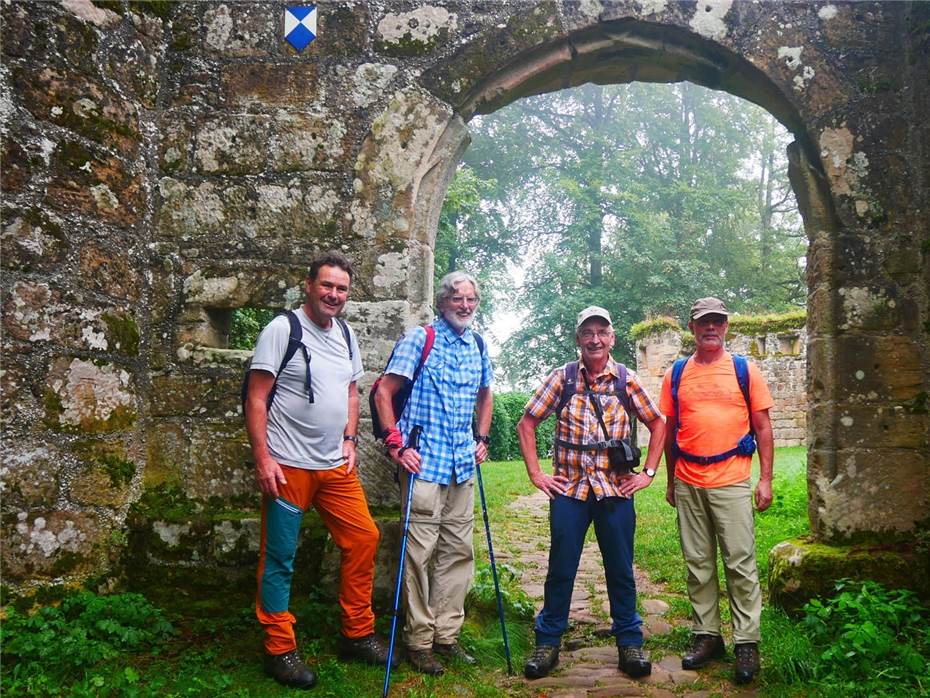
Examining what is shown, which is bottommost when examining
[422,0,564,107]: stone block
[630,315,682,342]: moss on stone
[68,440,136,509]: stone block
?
[68,440,136,509]: stone block

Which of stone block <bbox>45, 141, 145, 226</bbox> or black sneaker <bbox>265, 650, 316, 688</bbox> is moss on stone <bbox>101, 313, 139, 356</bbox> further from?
black sneaker <bbox>265, 650, 316, 688</bbox>

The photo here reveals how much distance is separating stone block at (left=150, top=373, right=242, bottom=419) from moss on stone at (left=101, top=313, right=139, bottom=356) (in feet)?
0.87

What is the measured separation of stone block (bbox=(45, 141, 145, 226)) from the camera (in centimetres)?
358

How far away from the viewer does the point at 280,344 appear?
123 inches

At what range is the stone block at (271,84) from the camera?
4.07 meters

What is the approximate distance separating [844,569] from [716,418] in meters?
1.17

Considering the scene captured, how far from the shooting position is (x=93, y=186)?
12.2ft

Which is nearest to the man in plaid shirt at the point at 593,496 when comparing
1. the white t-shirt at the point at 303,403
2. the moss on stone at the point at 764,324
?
the white t-shirt at the point at 303,403

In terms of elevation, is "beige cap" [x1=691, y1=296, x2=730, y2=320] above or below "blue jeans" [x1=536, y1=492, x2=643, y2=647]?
above

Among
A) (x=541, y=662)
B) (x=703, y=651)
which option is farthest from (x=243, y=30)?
(x=703, y=651)

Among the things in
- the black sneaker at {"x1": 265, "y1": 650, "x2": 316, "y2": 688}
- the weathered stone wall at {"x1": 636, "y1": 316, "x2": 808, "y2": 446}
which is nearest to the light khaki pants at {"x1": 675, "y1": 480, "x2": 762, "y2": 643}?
the black sneaker at {"x1": 265, "y1": 650, "x2": 316, "y2": 688}

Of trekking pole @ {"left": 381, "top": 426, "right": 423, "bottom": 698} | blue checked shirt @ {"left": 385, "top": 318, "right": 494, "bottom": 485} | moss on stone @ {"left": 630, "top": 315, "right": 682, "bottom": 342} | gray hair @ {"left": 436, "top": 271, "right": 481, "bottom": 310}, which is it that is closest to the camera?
trekking pole @ {"left": 381, "top": 426, "right": 423, "bottom": 698}

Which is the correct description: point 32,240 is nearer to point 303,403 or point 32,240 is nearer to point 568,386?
point 303,403

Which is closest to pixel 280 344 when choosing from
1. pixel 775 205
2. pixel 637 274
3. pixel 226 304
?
pixel 226 304
